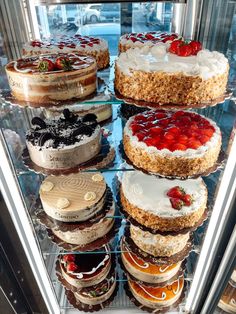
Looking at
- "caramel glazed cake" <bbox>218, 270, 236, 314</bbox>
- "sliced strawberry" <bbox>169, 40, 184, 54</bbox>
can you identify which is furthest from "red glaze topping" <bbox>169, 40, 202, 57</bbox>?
"caramel glazed cake" <bbox>218, 270, 236, 314</bbox>

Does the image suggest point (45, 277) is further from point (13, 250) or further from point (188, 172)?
point (188, 172)

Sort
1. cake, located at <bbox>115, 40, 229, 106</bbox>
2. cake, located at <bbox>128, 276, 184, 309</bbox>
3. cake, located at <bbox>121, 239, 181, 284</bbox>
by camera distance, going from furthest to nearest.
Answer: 1. cake, located at <bbox>128, 276, 184, 309</bbox>
2. cake, located at <bbox>121, 239, 181, 284</bbox>
3. cake, located at <bbox>115, 40, 229, 106</bbox>

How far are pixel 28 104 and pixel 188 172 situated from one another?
85 cm

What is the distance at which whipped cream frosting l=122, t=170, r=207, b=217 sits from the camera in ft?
5.50

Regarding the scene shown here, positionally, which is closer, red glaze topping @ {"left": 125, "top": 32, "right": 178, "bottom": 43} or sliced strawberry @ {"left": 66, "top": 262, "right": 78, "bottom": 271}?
red glaze topping @ {"left": 125, "top": 32, "right": 178, "bottom": 43}

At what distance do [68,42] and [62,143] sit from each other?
821mm

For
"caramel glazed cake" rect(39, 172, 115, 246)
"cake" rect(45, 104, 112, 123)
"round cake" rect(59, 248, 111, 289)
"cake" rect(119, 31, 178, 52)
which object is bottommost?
"round cake" rect(59, 248, 111, 289)

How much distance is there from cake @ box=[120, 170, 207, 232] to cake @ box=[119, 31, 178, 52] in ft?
2.93

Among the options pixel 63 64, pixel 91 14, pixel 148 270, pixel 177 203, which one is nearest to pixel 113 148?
pixel 177 203

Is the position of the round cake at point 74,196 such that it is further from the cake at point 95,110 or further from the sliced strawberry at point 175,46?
the sliced strawberry at point 175,46

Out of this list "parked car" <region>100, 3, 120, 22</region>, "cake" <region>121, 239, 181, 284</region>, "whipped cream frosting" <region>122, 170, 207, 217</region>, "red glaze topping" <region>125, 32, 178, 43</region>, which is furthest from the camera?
"parked car" <region>100, 3, 120, 22</region>

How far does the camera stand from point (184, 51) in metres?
1.45

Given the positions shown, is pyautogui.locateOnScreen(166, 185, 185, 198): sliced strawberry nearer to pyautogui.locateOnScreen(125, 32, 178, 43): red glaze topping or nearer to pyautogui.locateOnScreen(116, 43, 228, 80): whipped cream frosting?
pyautogui.locateOnScreen(116, 43, 228, 80): whipped cream frosting

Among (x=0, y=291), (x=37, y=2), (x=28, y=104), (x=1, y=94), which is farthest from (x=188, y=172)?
(x=0, y=291)
